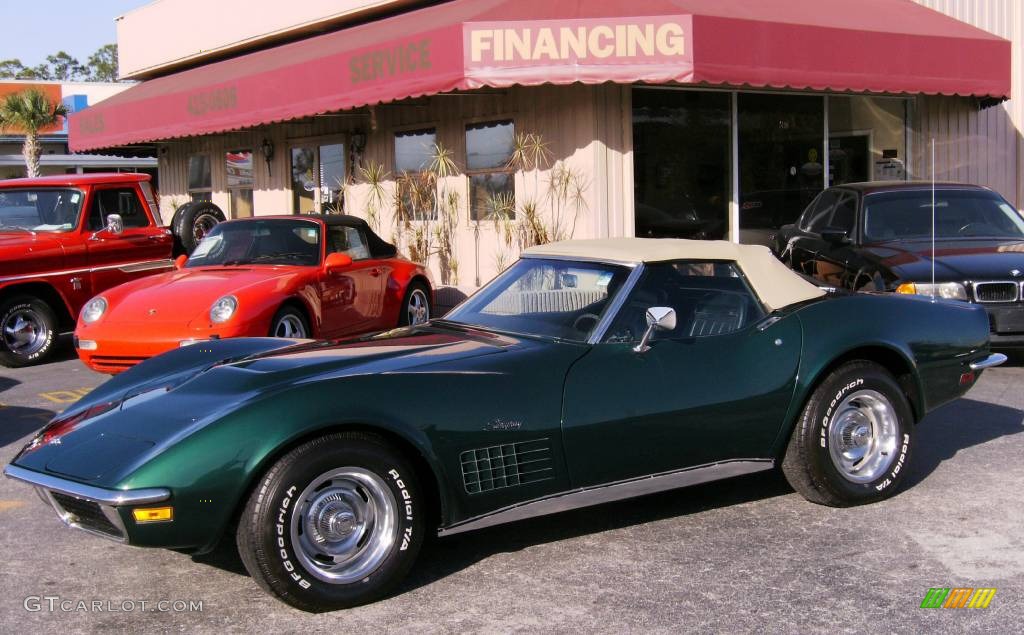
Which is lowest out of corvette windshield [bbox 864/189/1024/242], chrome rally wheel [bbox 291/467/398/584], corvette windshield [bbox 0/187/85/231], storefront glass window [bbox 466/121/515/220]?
chrome rally wheel [bbox 291/467/398/584]

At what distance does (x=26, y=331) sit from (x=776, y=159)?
9.03m

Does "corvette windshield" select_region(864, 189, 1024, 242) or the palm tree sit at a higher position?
the palm tree

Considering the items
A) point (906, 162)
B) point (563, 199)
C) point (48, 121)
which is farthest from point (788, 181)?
point (48, 121)

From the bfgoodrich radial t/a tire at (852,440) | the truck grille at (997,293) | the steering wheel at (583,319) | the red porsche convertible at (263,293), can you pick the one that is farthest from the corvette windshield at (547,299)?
the truck grille at (997,293)

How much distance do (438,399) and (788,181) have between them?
10.6 metres

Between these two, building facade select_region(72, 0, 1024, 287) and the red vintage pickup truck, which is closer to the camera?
the red vintage pickup truck

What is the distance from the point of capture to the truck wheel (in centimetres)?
1034

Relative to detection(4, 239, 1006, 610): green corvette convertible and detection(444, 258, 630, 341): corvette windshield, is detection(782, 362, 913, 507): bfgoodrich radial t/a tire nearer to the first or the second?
detection(4, 239, 1006, 610): green corvette convertible

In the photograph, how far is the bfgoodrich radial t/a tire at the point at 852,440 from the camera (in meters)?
4.94

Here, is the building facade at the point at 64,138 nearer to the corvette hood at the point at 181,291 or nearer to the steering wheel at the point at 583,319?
the corvette hood at the point at 181,291

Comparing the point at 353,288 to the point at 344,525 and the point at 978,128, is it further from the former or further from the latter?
the point at 978,128

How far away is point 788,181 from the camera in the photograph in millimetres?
13672

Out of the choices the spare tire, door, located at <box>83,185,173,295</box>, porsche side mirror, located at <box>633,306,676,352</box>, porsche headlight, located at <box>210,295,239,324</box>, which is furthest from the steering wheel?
the spare tire

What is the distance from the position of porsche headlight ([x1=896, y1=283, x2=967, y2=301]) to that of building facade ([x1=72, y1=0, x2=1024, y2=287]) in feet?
11.1
